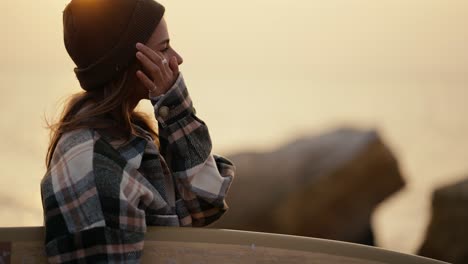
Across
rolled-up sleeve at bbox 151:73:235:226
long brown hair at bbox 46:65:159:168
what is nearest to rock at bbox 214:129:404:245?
rolled-up sleeve at bbox 151:73:235:226

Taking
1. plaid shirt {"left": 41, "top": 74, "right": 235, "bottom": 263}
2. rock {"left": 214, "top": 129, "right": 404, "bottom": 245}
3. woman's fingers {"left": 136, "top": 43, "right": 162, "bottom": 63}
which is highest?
woman's fingers {"left": 136, "top": 43, "right": 162, "bottom": 63}

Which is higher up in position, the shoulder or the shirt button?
the shirt button

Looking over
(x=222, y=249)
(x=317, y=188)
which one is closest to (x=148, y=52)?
(x=222, y=249)

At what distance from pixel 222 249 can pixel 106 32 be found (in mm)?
562

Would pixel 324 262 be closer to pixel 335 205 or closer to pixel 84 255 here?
pixel 84 255

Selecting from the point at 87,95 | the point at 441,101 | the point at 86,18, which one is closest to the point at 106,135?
the point at 87,95

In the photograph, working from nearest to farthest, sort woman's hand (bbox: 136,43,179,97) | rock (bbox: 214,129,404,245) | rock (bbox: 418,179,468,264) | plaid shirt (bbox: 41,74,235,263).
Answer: plaid shirt (bbox: 41,74,235,263)
woman's hand (bbox: 136,43,179,97)
rock (bbox: 418,179,468,264)
rock (bbox: 214,129,404,245)

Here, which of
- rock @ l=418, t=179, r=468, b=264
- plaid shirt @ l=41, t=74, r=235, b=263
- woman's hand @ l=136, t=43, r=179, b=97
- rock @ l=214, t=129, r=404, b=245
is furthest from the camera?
rock @ l=214, t=129, r=404, b=245

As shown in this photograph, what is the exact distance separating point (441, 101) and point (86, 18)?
560 cm

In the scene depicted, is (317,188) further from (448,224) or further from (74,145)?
(74,145)

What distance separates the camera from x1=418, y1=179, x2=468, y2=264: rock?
15.1 feet

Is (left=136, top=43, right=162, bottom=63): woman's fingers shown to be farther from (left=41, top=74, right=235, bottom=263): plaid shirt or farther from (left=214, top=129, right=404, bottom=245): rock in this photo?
(left=214, top=129, right=404, bottom=245): rock

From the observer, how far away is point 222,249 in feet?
6.64

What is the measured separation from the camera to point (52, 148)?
1969 mm
